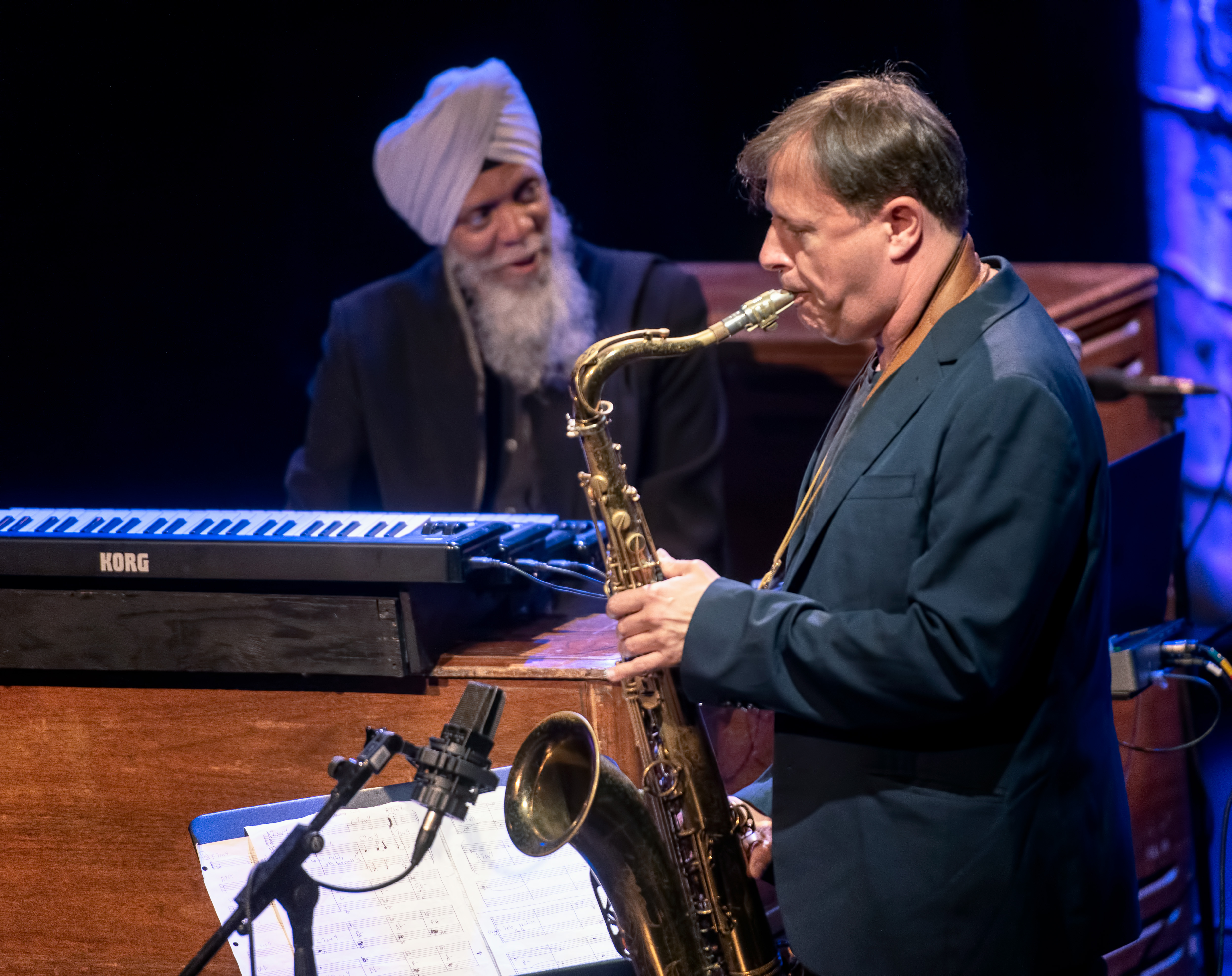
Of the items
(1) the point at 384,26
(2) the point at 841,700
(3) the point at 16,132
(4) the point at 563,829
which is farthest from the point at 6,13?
(2) the point at 841,700

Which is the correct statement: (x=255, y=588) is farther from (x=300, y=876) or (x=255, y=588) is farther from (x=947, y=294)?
(x=947, y=294)

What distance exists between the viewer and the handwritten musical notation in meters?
1.78

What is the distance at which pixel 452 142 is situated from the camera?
359cm

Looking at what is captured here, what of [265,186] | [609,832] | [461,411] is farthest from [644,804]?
[265,186]

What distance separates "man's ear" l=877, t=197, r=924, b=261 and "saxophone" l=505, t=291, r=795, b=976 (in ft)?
0.81

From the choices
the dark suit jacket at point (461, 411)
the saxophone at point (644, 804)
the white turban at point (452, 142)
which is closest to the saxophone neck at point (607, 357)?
the saxophone at point (644, 804)

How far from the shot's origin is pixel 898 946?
142 centimetres

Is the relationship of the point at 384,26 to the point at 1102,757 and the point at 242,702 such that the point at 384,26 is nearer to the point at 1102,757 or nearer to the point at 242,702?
the point at 242,702

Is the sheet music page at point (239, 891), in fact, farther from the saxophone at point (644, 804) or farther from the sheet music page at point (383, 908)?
the saxophone at point (644, 804)

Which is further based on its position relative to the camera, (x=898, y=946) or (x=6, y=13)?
(x=6, y=13)

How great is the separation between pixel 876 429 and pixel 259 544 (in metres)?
1.02

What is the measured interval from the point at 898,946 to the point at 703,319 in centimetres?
249

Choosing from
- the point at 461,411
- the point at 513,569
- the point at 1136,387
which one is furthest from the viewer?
the point at 461,411

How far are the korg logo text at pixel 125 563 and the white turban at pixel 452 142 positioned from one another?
76.9 inches
